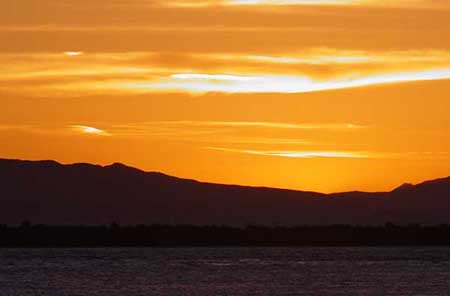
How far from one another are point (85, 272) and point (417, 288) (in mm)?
31897

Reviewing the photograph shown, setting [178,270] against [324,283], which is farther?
[178,270]

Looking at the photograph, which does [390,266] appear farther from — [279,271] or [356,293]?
[356,293]

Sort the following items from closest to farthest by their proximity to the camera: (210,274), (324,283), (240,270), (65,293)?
(65,293) < (324,283) < (210,274) < (240,270)

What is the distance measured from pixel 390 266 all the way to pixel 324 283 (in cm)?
3602

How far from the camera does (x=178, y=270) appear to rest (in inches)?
5566

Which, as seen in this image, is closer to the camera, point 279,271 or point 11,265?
point 279,271

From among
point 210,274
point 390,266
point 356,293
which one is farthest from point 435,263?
point 356,293

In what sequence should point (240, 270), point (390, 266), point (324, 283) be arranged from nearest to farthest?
point (324, 283) < point (240, 270) < point (390, 266)

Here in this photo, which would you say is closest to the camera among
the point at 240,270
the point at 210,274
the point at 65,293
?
the point at 65,293

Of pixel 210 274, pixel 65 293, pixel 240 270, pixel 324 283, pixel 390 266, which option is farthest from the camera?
pixel 390 266

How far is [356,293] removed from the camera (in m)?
106

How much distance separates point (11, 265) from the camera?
156 metres

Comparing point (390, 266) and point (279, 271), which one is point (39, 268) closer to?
point (279, 271)

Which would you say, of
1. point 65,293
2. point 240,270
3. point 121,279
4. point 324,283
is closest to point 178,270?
point 240,270
